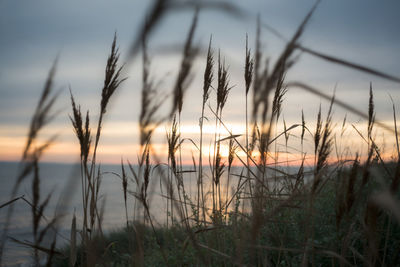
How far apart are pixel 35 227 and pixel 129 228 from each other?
0.62 metres

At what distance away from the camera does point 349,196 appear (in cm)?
81

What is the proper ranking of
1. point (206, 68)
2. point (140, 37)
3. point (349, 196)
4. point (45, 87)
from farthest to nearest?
point (206, 68)
point (45, 87)
point (349, 196)
point (140, 37)

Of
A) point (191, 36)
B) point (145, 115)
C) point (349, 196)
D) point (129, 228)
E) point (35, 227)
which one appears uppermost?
point (191, 36)

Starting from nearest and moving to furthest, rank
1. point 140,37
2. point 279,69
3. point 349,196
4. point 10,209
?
point 140,37, point 349,196, point 279,69, point 10,209

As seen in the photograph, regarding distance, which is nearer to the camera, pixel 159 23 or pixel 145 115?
pixel 159 23

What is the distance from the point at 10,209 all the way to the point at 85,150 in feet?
1.69

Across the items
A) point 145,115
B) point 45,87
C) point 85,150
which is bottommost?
point 85,150

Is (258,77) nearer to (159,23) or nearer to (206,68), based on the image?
(206,68)

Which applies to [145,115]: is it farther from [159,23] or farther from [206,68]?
[206,68]

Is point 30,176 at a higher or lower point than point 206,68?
lower

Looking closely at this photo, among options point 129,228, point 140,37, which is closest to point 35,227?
point 129,228

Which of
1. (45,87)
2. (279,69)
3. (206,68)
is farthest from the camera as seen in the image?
(206,68)

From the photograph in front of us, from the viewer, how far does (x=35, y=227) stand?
1.08 m

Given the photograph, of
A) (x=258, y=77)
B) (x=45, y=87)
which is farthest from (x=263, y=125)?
(x=45, y=87)
